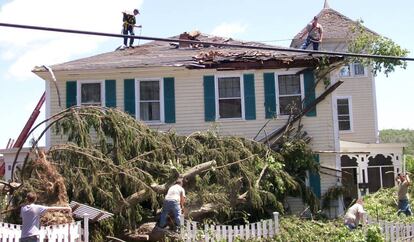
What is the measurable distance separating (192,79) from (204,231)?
736 centimetres

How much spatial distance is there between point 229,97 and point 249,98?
64cm

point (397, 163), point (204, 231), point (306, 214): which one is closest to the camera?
point (204, 231)

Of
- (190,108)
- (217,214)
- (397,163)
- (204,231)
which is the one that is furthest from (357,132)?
(204,231)

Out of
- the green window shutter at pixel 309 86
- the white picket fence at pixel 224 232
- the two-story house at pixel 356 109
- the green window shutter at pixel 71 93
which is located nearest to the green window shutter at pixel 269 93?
the green window shutter at pixel 309 86

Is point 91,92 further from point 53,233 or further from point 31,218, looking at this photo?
point 31,218

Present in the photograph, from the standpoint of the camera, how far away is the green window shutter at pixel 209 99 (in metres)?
18.0

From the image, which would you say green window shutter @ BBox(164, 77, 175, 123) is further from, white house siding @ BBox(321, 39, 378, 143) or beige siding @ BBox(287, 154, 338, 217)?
white house siding @ BBox(321, 39, 378, 143)

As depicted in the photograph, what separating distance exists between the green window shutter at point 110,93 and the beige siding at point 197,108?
0.13m

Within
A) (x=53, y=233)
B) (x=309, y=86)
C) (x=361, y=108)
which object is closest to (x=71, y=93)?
(x=309, y=86)

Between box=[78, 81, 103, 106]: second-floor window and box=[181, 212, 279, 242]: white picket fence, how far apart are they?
7.33 meters

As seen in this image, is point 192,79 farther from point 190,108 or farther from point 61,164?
point 61,164

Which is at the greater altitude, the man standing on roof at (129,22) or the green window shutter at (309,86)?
the man standing on roof at (129,22)

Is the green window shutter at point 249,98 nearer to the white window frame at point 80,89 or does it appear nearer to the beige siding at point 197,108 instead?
the beige siding at point 197,108

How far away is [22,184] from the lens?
40.5 ft
